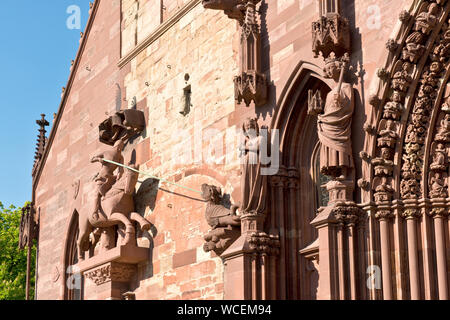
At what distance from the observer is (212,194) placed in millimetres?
15102

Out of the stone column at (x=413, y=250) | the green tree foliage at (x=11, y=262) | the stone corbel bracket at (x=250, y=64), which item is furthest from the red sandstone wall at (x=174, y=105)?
the green tree foliage at (x=11, y=262)

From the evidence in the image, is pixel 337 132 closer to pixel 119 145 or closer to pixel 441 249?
pixel 441 249

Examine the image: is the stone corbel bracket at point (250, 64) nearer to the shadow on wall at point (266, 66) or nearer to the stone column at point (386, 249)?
the shadow on wall at point (266, 66)

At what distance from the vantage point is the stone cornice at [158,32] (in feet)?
57.5

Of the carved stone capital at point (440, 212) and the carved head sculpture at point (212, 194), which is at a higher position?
the carved head sculpture at point (212, 194)

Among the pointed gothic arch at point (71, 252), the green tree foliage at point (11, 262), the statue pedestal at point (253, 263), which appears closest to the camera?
the statue pedestal at point (253, 263)

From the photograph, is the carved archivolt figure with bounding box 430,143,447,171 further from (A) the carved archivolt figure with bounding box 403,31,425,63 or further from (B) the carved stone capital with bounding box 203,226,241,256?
(B) the carved stone capital with bounding box 203,226,241,256

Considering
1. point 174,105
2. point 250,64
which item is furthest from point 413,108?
point 174,105

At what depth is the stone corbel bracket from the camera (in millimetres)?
14312

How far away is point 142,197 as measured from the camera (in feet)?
59.0

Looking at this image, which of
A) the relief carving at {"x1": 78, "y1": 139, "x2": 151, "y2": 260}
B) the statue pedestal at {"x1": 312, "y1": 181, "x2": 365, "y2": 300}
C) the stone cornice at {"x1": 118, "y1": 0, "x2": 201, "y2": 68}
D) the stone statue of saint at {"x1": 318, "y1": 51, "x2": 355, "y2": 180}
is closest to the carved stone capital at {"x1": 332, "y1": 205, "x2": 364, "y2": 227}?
the statue pedestal at {"x1": 312, "y1": 181, "x2": 365, "y2": 300}

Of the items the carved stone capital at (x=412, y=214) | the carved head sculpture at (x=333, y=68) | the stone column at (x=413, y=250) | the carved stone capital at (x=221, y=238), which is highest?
the carved head sculpture at (x=333, y=68)

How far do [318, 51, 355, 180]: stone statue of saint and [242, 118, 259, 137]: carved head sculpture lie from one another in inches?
73.5

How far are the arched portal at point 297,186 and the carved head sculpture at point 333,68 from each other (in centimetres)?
78
